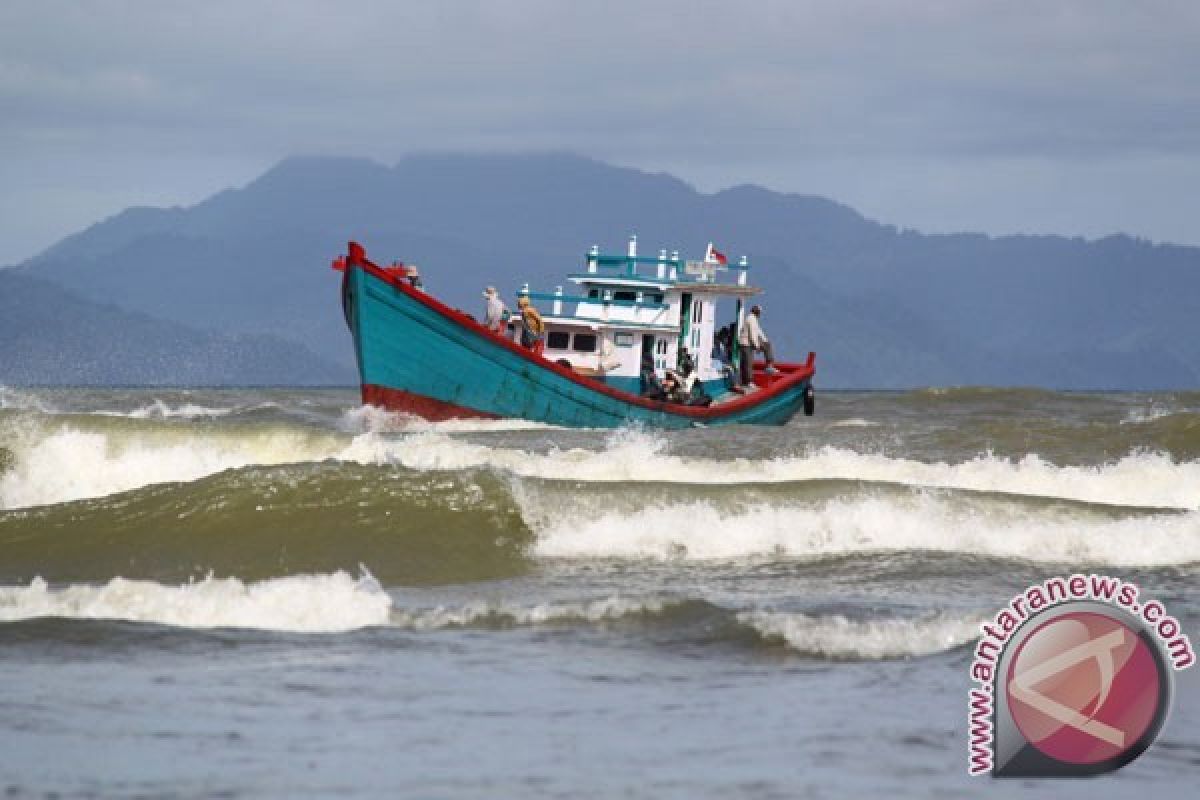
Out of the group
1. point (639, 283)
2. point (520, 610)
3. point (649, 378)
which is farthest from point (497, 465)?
point (639, 283)

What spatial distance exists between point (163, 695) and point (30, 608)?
2.69 metres

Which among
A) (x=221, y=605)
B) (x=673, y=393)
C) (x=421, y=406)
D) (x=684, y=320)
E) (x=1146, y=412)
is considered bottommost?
(x=221, y=605)

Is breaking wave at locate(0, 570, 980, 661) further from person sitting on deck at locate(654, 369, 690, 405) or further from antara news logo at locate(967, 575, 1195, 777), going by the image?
person sitting on deck at locate(654, 369, 690, 405)

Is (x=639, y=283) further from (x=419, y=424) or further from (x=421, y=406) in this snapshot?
(x=419, y=424)

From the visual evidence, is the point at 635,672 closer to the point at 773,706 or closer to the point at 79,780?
the point at 773,706

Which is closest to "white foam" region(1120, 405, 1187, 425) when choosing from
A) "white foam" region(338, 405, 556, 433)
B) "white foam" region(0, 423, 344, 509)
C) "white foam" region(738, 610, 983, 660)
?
"white foam" region(338, 405, 556, 433)

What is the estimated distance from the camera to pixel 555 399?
30312 millimetres

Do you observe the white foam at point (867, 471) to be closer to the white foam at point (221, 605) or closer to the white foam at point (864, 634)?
the white foam at point (221, 605)

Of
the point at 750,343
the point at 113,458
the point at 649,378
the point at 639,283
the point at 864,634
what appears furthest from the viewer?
the point at 750,343

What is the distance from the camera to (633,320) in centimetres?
Result: 3228

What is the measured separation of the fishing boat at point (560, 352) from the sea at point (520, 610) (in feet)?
17.7

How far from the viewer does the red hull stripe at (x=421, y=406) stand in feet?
100

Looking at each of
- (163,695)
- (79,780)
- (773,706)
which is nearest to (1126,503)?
(773,706)

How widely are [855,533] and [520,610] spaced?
18.3ft
